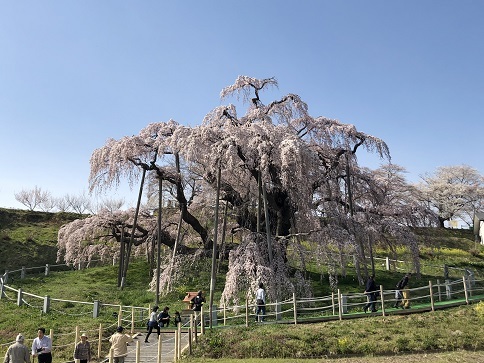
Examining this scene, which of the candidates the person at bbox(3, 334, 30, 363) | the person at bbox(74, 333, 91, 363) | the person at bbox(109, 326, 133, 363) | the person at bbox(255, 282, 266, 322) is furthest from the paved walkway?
the person at bbox(3, 334, 30, 363)

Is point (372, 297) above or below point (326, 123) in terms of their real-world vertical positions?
below

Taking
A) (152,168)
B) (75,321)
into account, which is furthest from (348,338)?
(152,168)

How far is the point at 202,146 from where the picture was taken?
2295 cm

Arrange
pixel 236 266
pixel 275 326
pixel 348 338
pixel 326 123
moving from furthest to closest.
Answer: pixel 326 123
pixel 236 266
pixel 275 326
pixel 348 338

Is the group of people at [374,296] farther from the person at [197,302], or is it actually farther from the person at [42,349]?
A: the person at [42,349]

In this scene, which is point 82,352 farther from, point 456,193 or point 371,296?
point 456,193

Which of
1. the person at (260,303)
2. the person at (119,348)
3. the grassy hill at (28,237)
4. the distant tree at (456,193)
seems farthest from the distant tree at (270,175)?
the distant tree at (456,193)

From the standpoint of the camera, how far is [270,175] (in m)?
23.1

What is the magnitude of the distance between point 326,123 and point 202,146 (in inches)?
322

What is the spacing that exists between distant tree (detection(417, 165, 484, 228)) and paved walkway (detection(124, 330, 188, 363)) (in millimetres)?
56044

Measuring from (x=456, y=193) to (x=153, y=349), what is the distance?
6089cm

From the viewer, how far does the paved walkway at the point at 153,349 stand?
1498 cm

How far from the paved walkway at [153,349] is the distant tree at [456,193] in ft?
184

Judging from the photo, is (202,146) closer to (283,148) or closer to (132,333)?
(283,148)
